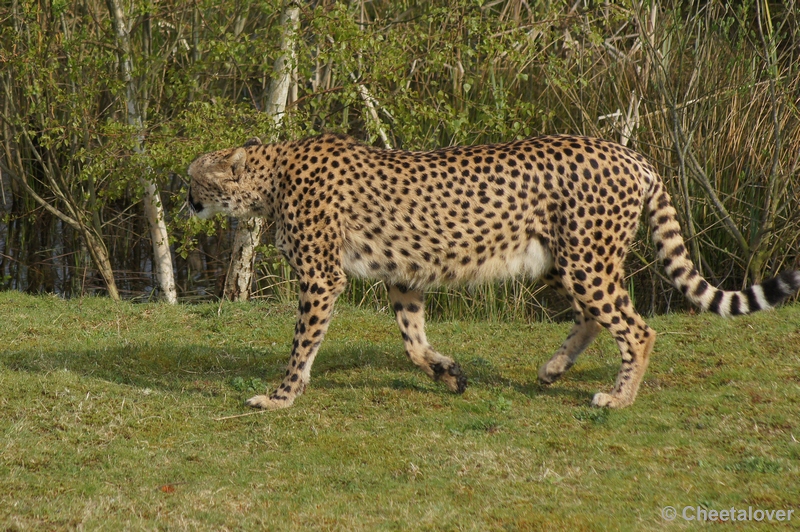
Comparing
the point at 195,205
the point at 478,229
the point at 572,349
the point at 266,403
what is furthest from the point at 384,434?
the point at 195,205

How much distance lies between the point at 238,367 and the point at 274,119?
9.28 ft

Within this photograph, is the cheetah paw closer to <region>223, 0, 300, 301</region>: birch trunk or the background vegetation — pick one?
the background vegetation

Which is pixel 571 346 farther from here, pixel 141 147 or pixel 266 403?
pixel 141 147

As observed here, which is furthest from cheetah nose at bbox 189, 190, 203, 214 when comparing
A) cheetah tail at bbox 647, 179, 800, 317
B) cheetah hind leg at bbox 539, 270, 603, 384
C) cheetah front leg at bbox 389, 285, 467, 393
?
cheetah tail at bbox 647, 179, 800, 317

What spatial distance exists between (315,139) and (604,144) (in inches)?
66.8

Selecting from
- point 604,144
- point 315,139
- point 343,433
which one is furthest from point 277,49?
point 343,433

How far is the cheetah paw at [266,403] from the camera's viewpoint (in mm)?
5664

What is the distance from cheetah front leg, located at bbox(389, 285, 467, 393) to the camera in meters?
5.91

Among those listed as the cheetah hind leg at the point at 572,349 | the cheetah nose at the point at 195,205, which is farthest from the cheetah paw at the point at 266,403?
the cheetah hind leg at the point at 572,349

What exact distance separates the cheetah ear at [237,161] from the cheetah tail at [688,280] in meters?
2.37

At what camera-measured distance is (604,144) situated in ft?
18.8

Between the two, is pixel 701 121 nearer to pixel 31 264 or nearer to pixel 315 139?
pixel 315 139

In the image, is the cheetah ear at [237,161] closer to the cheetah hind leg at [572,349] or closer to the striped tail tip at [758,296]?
the cheetah hind leg at [572,349]

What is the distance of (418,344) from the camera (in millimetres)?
6020
